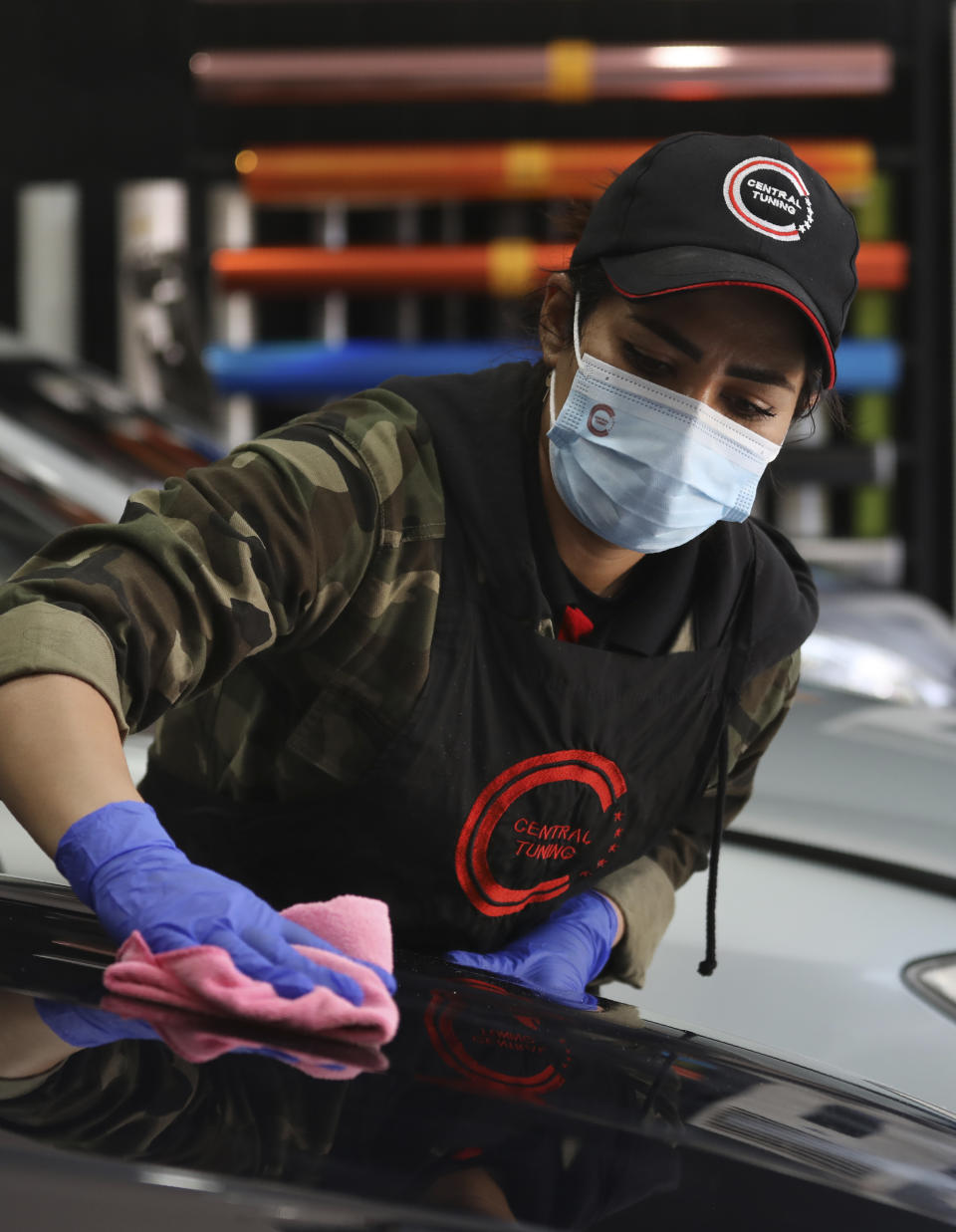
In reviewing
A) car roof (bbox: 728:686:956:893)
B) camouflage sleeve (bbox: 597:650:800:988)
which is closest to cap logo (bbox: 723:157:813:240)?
camouflage sleeve (bbox: 597:650:800:988)

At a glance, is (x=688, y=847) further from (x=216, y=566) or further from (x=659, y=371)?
(x=216, y=566)

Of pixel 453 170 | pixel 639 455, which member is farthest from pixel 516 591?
pixel 453 170

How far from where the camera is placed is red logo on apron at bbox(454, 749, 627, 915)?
126 cm

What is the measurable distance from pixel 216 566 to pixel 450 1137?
0.49 metres

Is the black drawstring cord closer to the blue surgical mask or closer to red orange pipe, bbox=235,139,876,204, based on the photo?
the blue surgical mask

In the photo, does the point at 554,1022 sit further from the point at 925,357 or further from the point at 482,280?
the point at 925,357

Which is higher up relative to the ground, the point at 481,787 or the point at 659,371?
the point at 659,371

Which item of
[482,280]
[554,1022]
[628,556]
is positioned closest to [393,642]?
[628,556]

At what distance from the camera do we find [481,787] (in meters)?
1.25

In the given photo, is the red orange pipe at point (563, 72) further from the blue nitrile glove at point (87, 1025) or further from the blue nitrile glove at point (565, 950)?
the blue nitrile glove at point (87, 1025)

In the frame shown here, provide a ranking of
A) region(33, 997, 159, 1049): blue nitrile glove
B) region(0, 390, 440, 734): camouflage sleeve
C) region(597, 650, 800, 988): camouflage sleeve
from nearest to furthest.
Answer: region(33, 997, 159, 1049): blue nitrile glove → region(0, 390, 440, 734): camouflage sleeve → region(597, 650, 800, 988): camouflage sleeve

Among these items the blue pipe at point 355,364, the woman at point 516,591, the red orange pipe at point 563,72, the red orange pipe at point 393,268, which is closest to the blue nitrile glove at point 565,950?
the woman at point 516,591

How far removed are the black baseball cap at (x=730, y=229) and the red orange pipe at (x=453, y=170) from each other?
4.26 meters

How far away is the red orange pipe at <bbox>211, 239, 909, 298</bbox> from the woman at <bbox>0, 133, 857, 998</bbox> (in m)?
4.13
